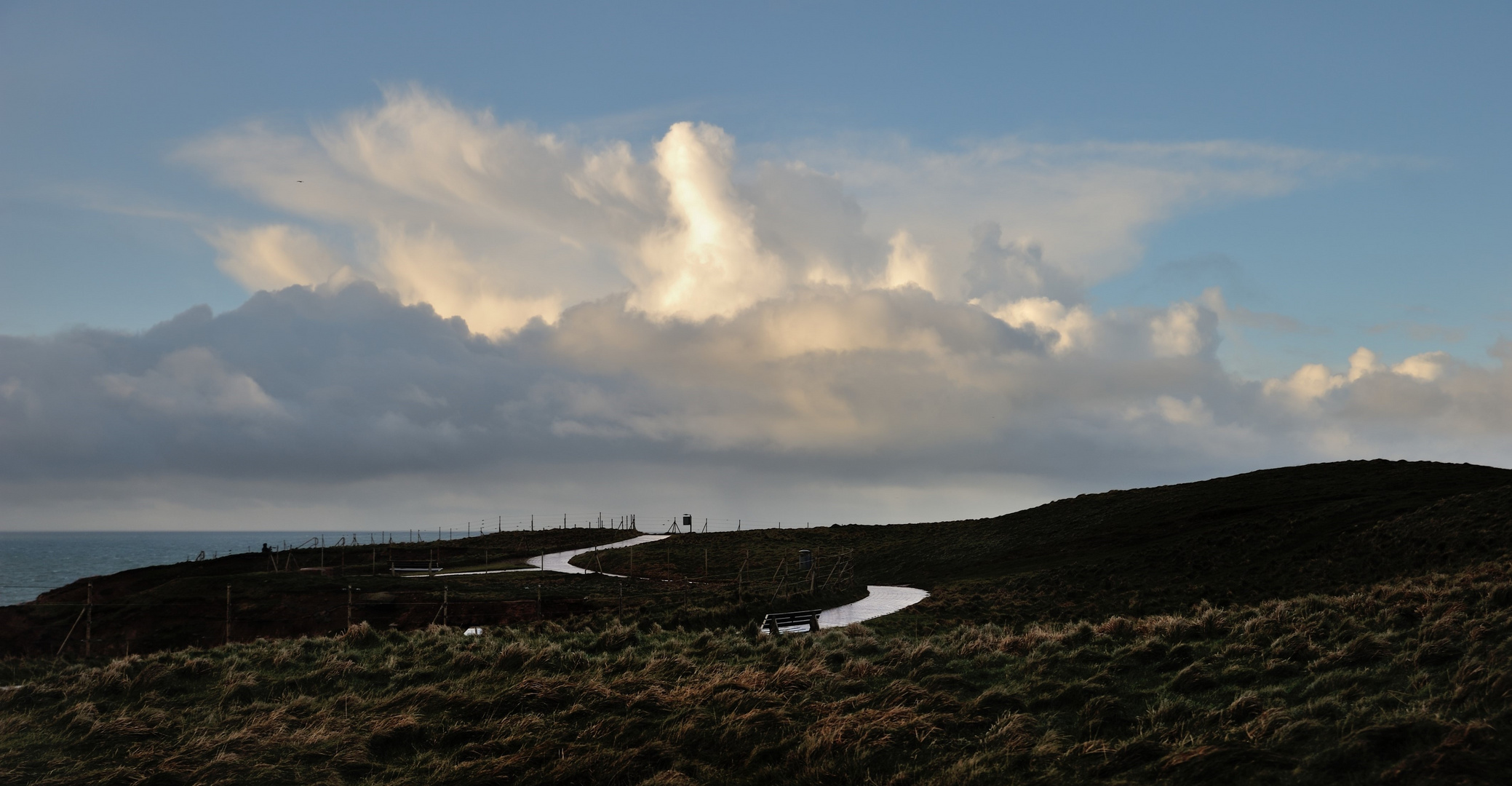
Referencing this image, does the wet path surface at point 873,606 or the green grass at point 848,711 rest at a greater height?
the green grass at point 848,711

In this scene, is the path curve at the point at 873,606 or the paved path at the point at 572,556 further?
the paved path at the point at 572,556

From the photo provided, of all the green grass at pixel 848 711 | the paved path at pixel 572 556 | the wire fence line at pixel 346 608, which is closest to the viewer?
Answer: the green grass at pixel 848 711

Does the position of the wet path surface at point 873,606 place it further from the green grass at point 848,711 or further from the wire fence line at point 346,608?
the green grass at point 848,711

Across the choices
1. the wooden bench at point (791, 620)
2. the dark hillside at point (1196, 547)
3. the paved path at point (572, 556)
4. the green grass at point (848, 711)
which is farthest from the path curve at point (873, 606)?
the green grass at point (848, 711)

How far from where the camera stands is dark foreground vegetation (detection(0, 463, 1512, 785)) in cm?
1215

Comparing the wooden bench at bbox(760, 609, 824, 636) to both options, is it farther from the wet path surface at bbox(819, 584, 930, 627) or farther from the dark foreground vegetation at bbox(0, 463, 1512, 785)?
the dark foreground vegetation at bbox(0, 463, 1512, 785)

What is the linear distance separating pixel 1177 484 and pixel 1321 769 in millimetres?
56114

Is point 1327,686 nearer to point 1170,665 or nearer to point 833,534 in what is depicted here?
point 1170,665

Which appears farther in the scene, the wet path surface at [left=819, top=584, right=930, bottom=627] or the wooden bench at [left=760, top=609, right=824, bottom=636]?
the wet path surface at [left=819, top=584, right=930, bottom=627]

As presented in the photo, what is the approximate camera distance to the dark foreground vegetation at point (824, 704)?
12.1 metres

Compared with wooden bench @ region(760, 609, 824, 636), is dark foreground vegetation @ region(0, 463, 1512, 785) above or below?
above

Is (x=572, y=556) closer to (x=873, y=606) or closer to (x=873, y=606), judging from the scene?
(x=873, y=606)

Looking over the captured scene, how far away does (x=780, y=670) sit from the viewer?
1714 cm

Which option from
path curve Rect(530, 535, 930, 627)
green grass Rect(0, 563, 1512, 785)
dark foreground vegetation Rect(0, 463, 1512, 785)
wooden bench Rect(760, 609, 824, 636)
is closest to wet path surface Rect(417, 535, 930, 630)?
path curve Rect(530, 535, 930, 627)
